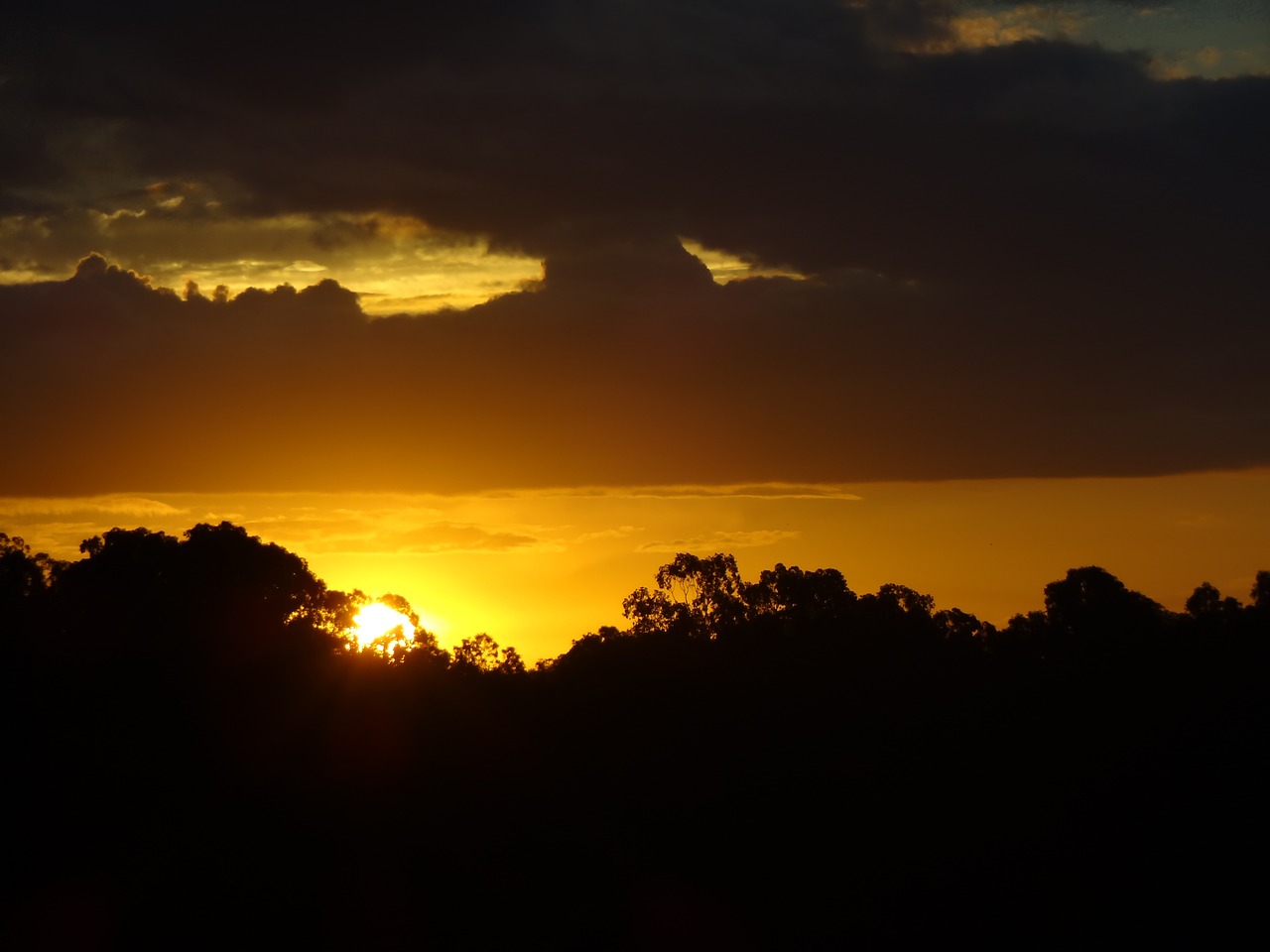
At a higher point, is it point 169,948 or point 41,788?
point 41,788

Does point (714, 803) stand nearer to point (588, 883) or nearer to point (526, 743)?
point (588, 883)

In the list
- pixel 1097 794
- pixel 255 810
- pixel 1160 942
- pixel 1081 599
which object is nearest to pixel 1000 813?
pixel 1097 794

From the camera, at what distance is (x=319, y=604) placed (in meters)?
76.4

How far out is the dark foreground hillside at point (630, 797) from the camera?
1380 inches

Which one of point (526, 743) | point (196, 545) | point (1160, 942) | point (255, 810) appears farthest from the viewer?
point (196, 545)

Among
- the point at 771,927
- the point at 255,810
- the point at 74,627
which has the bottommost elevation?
the point at 771,927

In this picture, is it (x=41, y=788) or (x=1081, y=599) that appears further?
(x=1081, y=599)

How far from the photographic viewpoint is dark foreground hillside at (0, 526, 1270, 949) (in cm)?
3506

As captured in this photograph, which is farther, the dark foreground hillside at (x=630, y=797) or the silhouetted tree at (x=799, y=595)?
the silhouetted tree at (x=799, y=595)

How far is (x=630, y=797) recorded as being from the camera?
44250 millimetres

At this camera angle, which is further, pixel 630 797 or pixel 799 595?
pixel 799 595

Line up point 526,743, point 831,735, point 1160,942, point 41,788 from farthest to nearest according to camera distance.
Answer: point 526,743, point 831,735, point 41,788, point 1160,942

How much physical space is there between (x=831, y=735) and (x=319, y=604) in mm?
37880

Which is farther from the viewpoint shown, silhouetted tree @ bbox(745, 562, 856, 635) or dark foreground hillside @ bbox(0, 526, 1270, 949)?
silhouetted tree @ bbox(745, 562, 856, 635)
